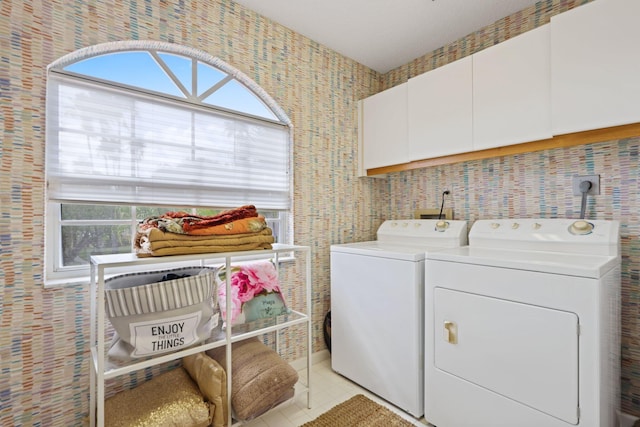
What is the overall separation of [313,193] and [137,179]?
1197mm

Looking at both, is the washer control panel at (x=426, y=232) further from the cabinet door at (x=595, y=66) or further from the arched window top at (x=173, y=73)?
the arched window top at (x=173, y=73)

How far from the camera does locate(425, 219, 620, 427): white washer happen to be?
1160 millimetres

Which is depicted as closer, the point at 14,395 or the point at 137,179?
the point at 14,395

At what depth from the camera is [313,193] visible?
7.69 ft

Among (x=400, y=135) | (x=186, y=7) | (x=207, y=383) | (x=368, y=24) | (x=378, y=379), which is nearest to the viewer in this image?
(x=207, y=383)

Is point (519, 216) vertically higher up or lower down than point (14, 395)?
higher up

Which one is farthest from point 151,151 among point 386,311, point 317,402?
point 317,402

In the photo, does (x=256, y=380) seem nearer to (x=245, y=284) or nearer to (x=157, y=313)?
(x=245, y=284)

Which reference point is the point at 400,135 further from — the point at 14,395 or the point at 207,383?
the point at 14,395

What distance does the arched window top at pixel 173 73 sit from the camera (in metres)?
1.53

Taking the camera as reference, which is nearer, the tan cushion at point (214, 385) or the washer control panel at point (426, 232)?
the tan cushion at point (214, 385)

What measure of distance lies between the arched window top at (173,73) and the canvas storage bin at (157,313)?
1.07 meters

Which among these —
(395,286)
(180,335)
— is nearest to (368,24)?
(395,286)

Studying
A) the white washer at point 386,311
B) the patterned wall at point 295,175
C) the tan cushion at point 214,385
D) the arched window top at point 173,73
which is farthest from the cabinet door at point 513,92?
the tan cushion at point 214,385
